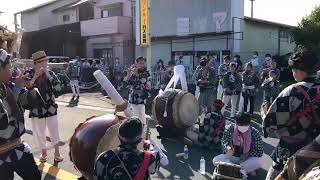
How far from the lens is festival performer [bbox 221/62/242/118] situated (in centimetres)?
1132

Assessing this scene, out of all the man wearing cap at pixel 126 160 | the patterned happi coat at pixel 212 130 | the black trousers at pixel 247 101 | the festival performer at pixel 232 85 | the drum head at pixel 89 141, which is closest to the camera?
the man wearing cap at pixel 126 160

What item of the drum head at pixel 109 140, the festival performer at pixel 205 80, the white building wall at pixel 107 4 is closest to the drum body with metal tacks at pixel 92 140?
the drum head at pixel 109 140

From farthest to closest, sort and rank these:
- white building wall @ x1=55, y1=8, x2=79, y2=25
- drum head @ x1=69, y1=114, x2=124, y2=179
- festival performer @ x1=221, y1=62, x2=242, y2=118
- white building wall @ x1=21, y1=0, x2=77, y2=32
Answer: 1. white building wall @ x1=21, y1=0, x2=77, y2=32
2. white building wall @ x1=55, y1=8, x2=79, y2=25
3. festival performer @ x1=221, y1=62, x2=242, y2=118
4. drum head @ x1=69, y1=114, x2=124, y2=179

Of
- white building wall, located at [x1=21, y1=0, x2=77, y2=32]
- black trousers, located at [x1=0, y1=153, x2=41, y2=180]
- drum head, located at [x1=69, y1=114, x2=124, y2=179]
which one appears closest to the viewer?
black trousers, located at [x1=0, y1=153, x2=41, y2=180]

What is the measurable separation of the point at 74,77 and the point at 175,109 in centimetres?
1033

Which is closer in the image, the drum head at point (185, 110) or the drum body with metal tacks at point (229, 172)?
the drum body with metal tacks at point (229, 172)

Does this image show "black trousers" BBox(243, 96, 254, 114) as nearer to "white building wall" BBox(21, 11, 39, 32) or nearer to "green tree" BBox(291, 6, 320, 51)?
"green tree" BBox(291, 6, 320, 51)

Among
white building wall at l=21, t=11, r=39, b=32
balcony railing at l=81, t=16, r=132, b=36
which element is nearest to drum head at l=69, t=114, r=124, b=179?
balcony railing at l=81, t=16, r=132, b=36

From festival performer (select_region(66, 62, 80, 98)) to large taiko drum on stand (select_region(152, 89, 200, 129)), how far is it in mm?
9261

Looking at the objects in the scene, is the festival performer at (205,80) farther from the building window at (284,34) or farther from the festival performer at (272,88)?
the building window at (284,34)

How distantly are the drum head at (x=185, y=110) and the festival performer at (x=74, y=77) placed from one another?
9.55m

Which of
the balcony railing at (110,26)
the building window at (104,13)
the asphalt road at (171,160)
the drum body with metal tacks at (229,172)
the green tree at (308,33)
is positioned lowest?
the asphalt road at (171,160)

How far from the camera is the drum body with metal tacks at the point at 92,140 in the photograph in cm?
445

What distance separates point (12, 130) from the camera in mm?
3836
